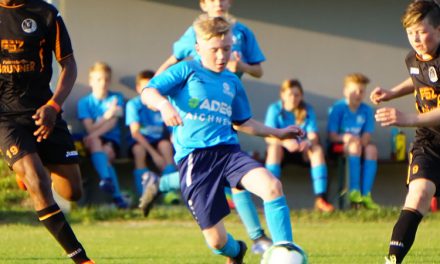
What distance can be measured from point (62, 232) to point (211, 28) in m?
1.74

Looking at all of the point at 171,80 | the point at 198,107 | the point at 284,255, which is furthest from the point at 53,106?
the point at 284,255

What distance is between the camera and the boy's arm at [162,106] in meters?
6.42

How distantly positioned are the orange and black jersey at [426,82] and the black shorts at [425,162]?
10 centimetres

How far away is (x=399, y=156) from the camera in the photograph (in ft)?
44.8

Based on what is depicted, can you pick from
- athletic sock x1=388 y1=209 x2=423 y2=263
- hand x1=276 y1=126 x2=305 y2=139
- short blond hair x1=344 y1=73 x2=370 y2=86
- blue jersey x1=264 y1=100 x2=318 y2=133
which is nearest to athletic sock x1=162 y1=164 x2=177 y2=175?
blue jersey x1=264 y1=100 x2=318 y2=133

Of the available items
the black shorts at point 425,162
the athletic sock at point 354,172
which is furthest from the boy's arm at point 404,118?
the athletic sock at point 354,172

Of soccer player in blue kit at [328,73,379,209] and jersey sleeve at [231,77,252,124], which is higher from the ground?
jersey sleeve at [231,77,252,124]

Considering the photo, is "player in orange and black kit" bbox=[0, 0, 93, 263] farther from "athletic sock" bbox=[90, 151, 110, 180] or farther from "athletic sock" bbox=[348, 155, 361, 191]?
"athletic sock" bbox=[348, 155, 361, 191]

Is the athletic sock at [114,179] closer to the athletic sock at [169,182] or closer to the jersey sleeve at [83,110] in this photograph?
the jersey sleeve at [83,110]

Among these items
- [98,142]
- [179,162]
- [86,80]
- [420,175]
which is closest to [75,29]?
[86,80]

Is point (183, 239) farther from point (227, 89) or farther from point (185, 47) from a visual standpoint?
point (227, 89)

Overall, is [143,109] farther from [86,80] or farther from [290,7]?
[290,7]

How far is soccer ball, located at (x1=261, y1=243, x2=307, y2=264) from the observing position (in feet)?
20.9

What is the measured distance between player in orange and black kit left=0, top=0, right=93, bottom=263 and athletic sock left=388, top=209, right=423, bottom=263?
2384 millimetres
